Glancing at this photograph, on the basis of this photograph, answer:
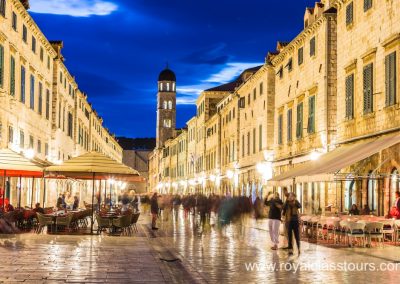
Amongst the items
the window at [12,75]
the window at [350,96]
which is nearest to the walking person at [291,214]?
the window at [350,96]

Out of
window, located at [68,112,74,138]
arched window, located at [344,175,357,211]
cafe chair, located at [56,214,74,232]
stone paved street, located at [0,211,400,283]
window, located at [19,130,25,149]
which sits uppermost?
window, located at [68,112,74,138]

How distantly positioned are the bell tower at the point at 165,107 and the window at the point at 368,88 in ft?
354

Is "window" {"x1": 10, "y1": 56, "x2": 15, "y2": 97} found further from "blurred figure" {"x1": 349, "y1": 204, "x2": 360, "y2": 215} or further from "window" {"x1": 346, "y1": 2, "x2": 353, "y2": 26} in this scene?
"blurred figure" {"x1": 349, "y1": 204, "x2": 360, "y2": 215}

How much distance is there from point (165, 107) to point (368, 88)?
365ft

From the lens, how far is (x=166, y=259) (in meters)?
16.3

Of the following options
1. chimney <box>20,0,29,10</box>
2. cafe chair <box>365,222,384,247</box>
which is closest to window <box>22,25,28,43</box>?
chimney <box>20,0,29,10</box>

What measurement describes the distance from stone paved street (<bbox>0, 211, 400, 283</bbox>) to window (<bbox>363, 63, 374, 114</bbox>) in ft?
20.9

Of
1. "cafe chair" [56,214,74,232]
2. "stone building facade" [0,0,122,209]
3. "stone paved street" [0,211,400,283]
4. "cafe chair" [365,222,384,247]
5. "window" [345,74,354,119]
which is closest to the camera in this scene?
"stone paved street" [0,211,400,283]

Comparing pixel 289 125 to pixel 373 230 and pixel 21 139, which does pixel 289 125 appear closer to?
pixel 21 139

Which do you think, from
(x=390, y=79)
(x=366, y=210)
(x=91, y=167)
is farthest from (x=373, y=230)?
(x=91, y=167)

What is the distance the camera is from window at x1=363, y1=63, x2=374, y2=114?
25278mm

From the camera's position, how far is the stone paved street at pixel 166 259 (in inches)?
508

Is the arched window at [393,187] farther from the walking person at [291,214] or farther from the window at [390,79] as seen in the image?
the walking person at [291,214]

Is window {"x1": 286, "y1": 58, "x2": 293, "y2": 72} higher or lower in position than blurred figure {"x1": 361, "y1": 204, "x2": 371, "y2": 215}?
higher
